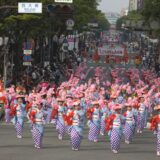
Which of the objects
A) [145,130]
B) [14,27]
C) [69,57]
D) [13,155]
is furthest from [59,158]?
[69,57]

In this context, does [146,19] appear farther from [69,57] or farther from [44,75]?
[69,57]

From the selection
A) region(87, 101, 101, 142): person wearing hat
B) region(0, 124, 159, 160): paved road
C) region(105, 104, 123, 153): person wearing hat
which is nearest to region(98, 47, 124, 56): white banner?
region(0, 124, 159, 160): paved road

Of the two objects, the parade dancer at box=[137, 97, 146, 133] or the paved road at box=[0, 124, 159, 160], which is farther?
the parade dancer at box=[137, 97, 146, 133]

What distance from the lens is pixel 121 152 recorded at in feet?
63.4

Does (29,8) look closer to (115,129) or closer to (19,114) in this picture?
(19,114)

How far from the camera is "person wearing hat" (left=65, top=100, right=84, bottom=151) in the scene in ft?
62.7

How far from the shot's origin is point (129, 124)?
21078 mm

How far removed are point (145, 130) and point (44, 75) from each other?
1885 centimetres

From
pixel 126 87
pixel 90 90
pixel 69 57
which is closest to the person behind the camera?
pixel 90 90

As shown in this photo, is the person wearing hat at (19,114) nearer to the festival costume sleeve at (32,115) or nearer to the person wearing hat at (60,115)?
the person wearing hat at (60,115)

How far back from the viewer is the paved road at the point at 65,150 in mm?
18139

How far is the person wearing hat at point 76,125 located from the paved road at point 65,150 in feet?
0.92

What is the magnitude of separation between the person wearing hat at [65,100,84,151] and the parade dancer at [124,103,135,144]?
6.14 ft

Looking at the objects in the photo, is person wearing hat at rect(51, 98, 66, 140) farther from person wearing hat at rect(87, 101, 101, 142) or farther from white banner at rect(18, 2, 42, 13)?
white banner at rect(18, 2, 42, 13)
